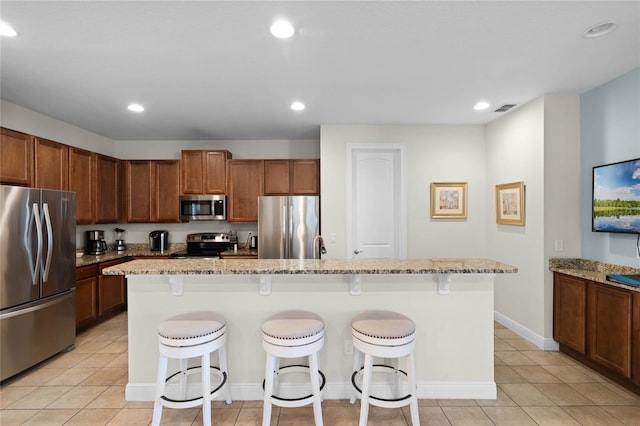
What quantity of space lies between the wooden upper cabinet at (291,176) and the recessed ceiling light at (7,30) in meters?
2.90

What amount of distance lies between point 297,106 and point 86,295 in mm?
3414

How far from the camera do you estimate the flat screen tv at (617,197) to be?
254 cm

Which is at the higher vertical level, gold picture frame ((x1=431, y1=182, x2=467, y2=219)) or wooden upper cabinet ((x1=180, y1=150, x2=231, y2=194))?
wooden upper cabinet ((x1=180, y1=150, x2=231, y2=194))

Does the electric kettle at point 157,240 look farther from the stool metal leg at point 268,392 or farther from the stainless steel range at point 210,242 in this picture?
the stool metal leg at point 268,392

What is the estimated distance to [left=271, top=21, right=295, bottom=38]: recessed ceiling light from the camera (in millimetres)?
1932

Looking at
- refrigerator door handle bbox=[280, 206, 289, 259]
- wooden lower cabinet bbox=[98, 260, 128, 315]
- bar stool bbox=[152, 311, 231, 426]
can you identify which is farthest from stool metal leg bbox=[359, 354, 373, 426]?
wooden lower cabinet bbox=[98, 260, 128, 315]

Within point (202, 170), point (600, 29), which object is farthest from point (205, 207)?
point (600, 29)

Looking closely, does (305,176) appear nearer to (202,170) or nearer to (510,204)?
(202,170)

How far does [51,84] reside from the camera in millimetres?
2807

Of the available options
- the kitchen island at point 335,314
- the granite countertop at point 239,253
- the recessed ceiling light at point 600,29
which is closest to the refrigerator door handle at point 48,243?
the kitchen island at point 335,314

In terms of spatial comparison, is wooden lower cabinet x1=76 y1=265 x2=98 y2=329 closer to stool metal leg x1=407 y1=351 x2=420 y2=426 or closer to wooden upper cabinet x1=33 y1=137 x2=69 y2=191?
wooden upper cabinet x1=33 y1=137 x2=69 y2=191

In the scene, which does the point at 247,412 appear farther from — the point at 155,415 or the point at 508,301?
the point at 508,301

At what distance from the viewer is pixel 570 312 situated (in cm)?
292

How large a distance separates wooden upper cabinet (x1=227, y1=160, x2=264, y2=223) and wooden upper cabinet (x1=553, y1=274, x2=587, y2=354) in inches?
150
